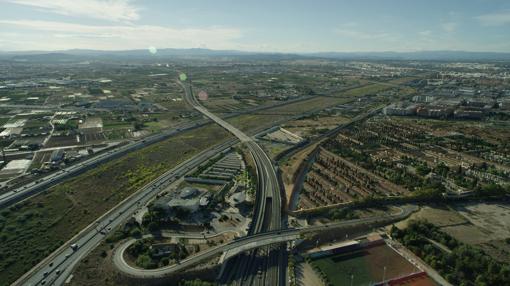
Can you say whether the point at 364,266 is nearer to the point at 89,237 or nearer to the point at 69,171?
the point at 89,237

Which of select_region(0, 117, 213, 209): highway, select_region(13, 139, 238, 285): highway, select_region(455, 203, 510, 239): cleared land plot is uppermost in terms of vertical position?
select_region(0, 117, 213, 209): highway

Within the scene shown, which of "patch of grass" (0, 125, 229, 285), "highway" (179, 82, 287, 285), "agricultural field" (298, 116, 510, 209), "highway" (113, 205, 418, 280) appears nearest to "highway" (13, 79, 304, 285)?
"patch of grass" (0, 125, 229, 285)

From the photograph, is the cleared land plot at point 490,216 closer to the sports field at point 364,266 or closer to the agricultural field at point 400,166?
the agricultural field at point 400,166

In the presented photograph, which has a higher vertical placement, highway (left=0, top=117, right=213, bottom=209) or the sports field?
highway (left=0, top=117, right=213, bottom=209)

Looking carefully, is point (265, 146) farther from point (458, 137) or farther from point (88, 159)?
point (458, 137)

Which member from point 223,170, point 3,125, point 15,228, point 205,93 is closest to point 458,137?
point 223,170

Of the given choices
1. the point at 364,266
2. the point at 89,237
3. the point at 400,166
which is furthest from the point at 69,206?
the point at 400,166

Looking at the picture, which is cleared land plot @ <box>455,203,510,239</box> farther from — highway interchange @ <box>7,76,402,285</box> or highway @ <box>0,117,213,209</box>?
highway @ <box>0,117,213,209</box>
